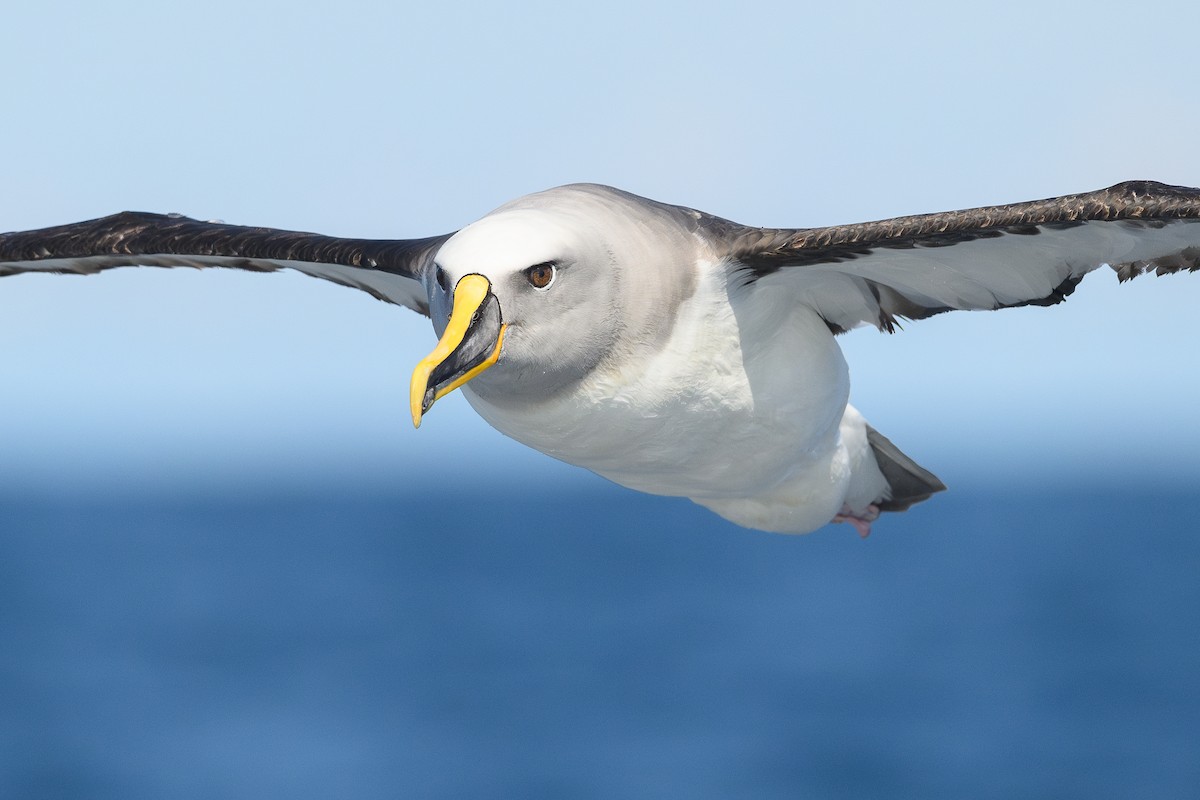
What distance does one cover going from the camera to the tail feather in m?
12.9

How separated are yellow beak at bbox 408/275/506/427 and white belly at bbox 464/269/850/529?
1.01 m

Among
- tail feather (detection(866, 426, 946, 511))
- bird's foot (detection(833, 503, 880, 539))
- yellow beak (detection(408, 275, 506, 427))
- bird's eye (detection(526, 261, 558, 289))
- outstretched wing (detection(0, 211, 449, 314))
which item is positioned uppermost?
outstretched wing (detection(0, 211, 449, 314))

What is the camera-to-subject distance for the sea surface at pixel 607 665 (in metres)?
65.1

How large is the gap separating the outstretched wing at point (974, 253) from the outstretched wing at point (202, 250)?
105 inches

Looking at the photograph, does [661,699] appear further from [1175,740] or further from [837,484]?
[837,484]

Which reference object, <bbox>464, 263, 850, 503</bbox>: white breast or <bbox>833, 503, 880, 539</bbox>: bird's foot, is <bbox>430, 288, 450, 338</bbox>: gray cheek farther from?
<bbox>833, 503, 880, 539</bbox>: bird's foot

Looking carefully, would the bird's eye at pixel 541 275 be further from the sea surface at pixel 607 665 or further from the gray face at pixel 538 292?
the sea surface at pixel 607 665

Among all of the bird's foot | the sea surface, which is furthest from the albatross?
the sea surface

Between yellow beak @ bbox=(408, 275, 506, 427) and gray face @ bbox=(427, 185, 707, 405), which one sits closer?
yellow beak @ bbox=(408, 275, 506, 427)

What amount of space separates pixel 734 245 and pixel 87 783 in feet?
204

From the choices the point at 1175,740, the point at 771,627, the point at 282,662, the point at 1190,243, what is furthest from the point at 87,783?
the point at 1190,243

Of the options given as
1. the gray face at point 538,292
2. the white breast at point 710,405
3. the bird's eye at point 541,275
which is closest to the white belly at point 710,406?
the white breast at point 710,405

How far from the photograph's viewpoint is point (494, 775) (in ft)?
216

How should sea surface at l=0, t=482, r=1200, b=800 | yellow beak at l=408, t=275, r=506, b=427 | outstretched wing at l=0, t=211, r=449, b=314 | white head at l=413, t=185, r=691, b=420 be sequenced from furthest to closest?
sea surface at l=0, t=482, r=1200, b=800
outstretched wing at l=0, t=211, r=449, b=314
white head at l=413, t=185, r=691, b=420
yellow beak at l=408, t=275, r=506, b=427
